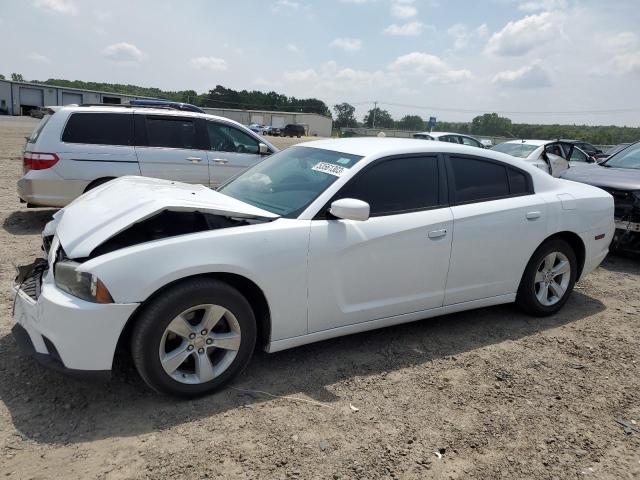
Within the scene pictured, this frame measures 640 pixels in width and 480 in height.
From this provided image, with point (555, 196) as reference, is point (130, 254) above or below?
below

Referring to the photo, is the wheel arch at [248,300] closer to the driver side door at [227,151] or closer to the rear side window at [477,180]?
the rear side window at [477,180]

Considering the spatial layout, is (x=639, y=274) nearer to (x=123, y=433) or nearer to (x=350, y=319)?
(x=350, y=319)

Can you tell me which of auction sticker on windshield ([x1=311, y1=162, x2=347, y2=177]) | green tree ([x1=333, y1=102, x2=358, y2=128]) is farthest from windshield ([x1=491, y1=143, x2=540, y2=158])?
green tree ([x1=333, y1=102, x2=358, y2=128])

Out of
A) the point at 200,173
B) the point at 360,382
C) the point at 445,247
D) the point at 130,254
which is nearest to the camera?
the point at 130,254

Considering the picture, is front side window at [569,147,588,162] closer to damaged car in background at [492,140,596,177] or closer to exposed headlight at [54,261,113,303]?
damaged car in background at [492,140,596,177]

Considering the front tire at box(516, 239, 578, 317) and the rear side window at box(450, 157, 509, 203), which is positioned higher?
the rear side window at box(450, 157, 509, 203)

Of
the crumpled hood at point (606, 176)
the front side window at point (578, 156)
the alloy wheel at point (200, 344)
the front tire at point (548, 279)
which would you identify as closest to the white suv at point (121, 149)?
the alloy wheel at point (200, 344)

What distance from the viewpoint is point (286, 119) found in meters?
89.4

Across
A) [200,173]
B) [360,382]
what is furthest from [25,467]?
[200,173]

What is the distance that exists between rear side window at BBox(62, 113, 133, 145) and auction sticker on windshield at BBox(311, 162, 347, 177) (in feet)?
14.3

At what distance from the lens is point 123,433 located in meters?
2.69

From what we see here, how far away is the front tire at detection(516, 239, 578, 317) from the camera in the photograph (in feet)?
14.6

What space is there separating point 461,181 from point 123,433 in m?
3.06

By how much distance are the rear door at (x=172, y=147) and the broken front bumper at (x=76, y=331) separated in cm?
467
